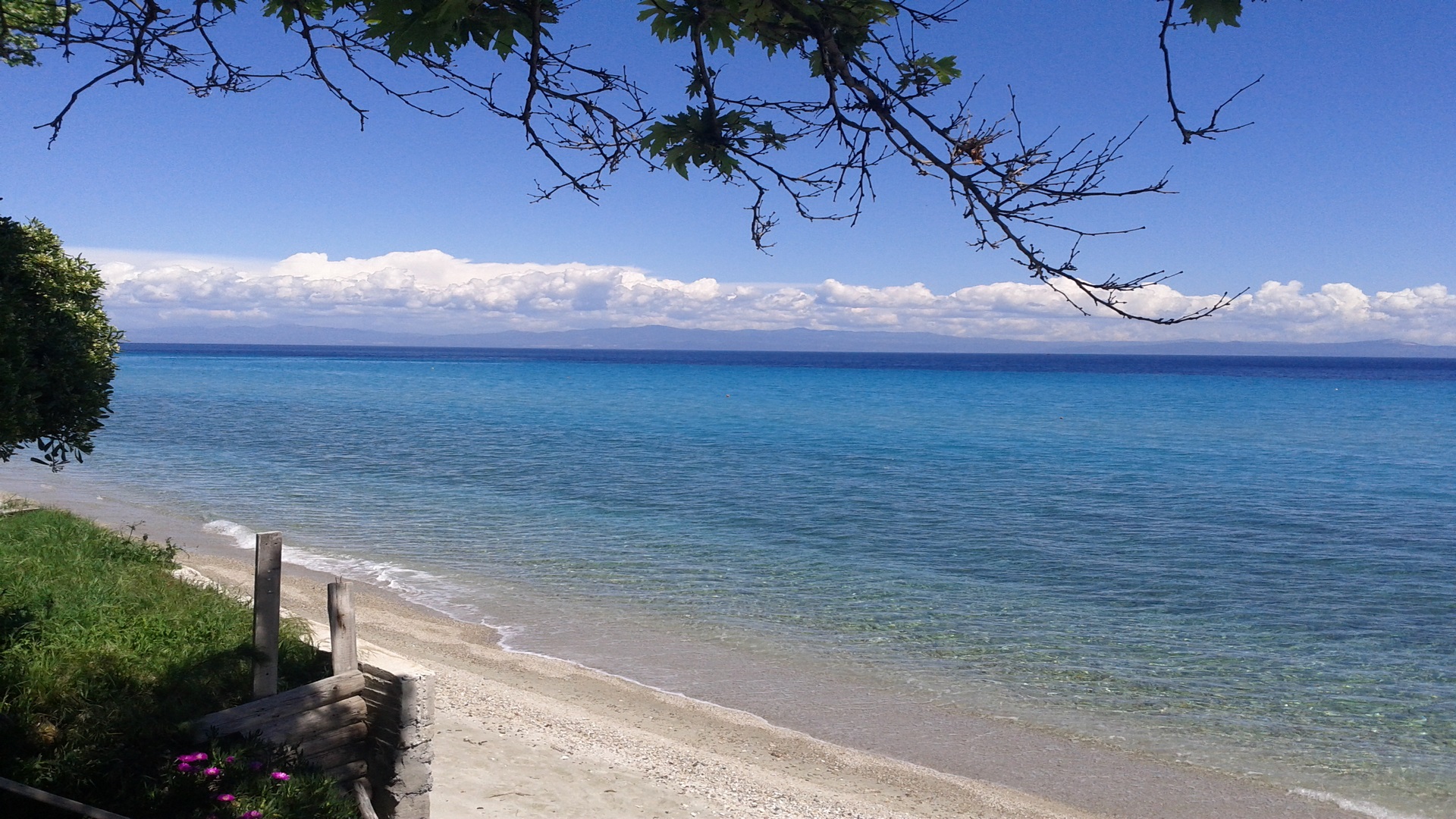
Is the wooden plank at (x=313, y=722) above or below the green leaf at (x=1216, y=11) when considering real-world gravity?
below

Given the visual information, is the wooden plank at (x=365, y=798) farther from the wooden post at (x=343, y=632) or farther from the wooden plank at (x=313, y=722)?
the wooden post at (x=343, y=632)

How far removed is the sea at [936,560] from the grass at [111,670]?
6.36 m

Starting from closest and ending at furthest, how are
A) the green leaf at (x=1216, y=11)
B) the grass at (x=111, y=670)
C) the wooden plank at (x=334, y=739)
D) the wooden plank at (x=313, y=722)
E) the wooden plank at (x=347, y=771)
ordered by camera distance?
1. the green leaf at (x=1216, y=11)
2. the grass at (x=111, y=670)
3. the wooden plank at (x=313, y=722)
4. the wooden plank at (x=334, y=739)
5. the wooden plank at (x=347, y=771)

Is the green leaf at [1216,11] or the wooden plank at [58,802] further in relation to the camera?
the wooden plank at [58,802]

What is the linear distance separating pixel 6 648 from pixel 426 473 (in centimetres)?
2475

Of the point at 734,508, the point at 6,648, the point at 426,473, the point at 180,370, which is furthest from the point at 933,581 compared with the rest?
the point at 180,370

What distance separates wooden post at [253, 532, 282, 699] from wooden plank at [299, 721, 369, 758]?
0.41 m

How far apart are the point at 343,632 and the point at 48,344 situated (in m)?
3.07

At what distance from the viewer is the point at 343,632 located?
630cm

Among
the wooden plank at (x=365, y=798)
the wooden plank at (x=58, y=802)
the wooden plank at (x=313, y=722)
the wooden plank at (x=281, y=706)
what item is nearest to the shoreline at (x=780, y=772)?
the wooden plank at (x=365, y=798)

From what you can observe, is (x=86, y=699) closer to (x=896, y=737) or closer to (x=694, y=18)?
(x=694, y=18)

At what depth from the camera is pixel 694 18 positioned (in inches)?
156

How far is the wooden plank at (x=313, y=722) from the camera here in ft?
19.3

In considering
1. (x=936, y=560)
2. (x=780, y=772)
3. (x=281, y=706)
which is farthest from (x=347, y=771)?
(x=936, y=560)
